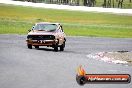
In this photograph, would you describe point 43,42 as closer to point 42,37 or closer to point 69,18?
point 42,37

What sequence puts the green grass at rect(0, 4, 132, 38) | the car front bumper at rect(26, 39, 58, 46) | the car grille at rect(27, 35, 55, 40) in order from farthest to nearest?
the green grass at rect(0, 4, 132, 38), the car grille at rect(27, 35, 55, 40), the car front bumper at rect(26, 39, 58, 46)

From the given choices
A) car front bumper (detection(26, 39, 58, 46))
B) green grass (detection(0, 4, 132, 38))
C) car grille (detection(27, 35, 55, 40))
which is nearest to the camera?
car front bumper (detection(26, 39, 58, 46))

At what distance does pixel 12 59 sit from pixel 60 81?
24.0 ft

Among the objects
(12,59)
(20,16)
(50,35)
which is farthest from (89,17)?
(12,59)

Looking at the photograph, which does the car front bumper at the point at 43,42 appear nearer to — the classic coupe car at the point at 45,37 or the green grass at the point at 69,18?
the classic coupe car at the point at 45,37

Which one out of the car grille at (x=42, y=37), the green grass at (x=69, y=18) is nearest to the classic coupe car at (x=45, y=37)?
the car grille at (x=42, y=37)

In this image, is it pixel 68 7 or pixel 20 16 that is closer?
pixel 20 16

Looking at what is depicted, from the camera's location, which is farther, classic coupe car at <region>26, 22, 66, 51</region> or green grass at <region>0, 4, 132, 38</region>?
green grass at <region>0, 4, 132, 38</region>

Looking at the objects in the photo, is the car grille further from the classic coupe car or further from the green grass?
the green grass

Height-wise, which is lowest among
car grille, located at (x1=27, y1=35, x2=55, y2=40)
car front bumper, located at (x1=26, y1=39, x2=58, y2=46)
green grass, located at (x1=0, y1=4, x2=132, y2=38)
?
green grass, located at (x1=0, y1=4, x2=132, y2=38)

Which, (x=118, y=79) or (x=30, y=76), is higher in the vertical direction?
(x=118, y=79)

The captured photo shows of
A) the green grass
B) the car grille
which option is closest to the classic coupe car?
the car grille

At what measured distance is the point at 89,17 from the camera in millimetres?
70062

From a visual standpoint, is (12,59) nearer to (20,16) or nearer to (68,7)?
(20,16)
